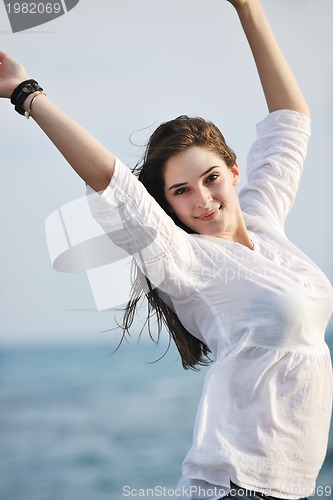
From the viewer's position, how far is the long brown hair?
56.0 inches

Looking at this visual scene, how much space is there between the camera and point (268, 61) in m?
1.59

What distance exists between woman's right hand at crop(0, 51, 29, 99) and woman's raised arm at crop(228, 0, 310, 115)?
508 millimetres

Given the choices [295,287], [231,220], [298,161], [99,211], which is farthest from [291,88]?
[99,211]

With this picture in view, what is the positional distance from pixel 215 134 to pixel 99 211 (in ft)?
1.15

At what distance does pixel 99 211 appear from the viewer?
48.1 inches

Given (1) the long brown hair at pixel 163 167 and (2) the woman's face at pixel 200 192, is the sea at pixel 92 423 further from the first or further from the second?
(2) the woman's face at pixel 200 192

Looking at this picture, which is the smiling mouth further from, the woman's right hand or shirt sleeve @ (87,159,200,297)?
the woman's right hand

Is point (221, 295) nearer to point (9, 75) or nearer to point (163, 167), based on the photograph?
point (163, 167)

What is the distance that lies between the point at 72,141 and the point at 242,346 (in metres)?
0.41

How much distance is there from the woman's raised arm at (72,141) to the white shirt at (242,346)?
0.9 inches

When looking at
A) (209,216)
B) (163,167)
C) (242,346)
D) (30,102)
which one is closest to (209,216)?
(209,216)

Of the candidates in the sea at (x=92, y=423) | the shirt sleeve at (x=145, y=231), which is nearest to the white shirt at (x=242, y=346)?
the shirt sleeve at (x=145, y=231)

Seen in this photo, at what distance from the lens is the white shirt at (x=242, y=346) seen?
1.24 m

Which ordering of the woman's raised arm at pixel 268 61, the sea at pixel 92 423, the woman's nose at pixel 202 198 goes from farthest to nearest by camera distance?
1. the sea at pixel 92 423
2. the woman's raised arm at pixel 268 61
3. the woman's nose at pixel 202 198
